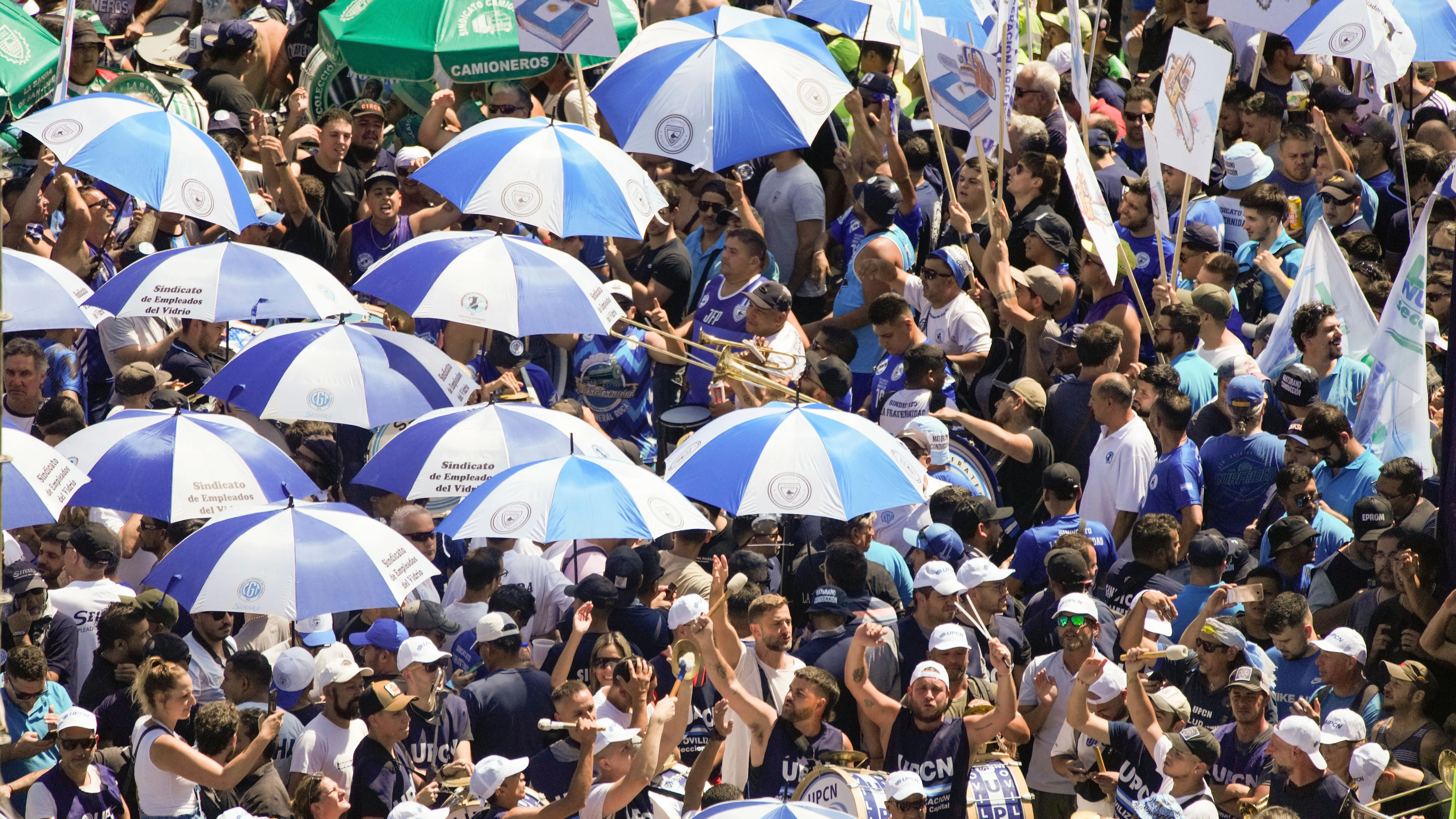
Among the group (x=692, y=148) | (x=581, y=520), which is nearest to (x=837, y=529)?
(x=581, y=520)

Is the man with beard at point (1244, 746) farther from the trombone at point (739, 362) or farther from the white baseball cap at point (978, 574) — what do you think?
the trombone at point (739, 362)

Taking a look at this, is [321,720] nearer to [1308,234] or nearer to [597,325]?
[597,325]

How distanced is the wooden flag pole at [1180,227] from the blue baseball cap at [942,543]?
243 centimetres

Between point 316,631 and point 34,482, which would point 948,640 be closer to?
point 316,631

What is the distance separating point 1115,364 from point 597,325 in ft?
8.51

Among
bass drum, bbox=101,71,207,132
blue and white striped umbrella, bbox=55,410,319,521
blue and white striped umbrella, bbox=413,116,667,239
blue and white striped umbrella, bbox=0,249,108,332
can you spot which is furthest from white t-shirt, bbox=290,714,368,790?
bass drum, bbox=101,71,207,132

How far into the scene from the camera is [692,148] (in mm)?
10922

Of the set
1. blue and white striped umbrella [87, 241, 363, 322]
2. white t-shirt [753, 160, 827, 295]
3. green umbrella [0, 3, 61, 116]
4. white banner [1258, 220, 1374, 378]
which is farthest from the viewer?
white t-shirt [753, 160, 827, 295]

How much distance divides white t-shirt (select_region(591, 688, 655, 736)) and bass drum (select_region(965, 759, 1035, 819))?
4.40ft

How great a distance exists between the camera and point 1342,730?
769cm

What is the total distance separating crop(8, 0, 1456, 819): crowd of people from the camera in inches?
313

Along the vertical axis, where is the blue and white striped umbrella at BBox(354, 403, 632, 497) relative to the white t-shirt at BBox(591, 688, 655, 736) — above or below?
above

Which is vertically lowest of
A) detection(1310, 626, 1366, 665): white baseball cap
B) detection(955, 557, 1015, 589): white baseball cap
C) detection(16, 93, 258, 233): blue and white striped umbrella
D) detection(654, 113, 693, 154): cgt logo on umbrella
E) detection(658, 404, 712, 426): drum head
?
detection(658, 404, 712, 426): drum head

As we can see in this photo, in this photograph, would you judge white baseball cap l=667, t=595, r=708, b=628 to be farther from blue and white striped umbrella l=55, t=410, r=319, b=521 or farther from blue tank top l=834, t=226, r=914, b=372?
blue tank top l=834, t=226, r=914, b=372
